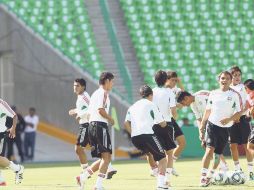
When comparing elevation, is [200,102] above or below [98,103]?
above

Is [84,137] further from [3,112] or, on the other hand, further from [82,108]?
[3,112]

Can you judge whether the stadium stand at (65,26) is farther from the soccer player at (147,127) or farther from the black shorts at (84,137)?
the soccer player at (147,127)

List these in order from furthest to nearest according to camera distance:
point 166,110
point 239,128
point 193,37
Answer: point 193,37 < point 239,128 < point 166,110

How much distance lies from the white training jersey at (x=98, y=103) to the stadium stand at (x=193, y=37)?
17.1 m

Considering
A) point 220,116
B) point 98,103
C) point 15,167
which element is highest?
point 98,103

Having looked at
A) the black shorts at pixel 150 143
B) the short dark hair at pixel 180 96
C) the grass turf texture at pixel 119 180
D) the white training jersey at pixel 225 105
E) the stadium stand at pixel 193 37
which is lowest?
the grass turf texture at pixel 119 180

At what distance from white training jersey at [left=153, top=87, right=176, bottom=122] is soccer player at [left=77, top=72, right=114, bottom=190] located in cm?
160

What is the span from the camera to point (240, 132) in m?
17.8

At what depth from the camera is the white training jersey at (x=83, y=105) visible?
A: 17625 mm

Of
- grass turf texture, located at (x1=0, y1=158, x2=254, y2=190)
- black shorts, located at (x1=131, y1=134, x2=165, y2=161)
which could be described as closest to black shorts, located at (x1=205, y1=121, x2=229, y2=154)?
grass turf texture, located at (x1=0, y1=158, x2=254, y2=190)

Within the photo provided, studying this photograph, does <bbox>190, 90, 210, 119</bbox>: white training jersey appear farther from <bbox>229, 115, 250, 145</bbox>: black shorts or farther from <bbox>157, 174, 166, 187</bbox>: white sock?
<bbox>157, 174, 166, 187</bbox>: white sock

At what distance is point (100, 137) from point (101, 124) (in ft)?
0.72

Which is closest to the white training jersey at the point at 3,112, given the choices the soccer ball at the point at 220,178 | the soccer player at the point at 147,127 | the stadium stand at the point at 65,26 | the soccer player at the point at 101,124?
the soccer player at the point at 101,124

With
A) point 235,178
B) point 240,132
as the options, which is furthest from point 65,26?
point 235,178
